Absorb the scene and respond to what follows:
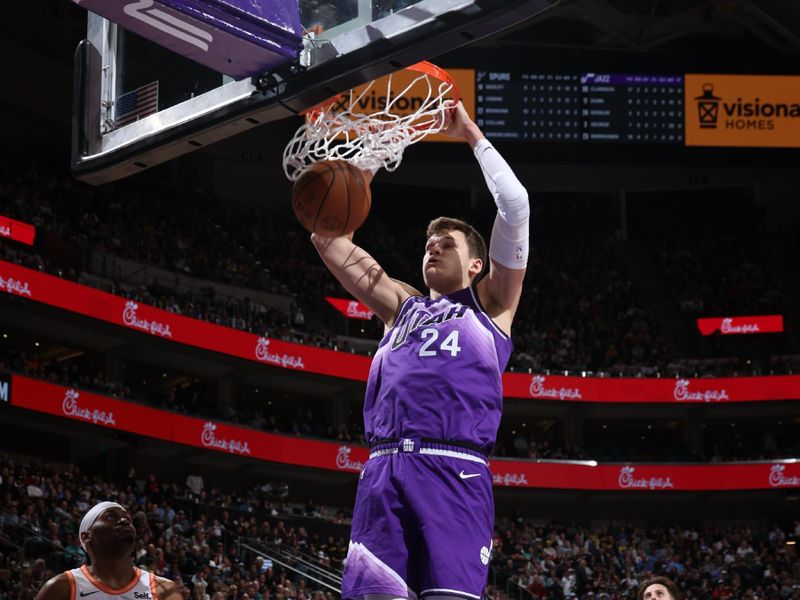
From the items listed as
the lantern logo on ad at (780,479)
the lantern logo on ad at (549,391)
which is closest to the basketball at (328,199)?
the lantern logo on ad at (549,391)

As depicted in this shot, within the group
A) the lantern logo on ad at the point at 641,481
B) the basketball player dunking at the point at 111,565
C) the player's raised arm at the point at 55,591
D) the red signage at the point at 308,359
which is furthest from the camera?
the lantern logo on ad at the point at 641,481

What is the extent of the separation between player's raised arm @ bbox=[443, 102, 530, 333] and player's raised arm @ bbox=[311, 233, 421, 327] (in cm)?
33

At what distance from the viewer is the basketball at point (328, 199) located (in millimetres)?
4305

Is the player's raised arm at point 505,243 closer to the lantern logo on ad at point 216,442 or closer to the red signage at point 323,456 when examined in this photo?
the red signage at point 323,456

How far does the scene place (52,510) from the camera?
1638 cm

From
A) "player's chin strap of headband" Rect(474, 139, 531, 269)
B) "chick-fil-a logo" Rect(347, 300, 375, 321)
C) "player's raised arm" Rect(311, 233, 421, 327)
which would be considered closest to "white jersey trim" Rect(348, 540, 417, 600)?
"player's raised arm" Rect(311, 233, 421, 327)

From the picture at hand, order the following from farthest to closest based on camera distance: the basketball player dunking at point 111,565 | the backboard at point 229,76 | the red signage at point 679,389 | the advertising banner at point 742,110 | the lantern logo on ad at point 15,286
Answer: the red signage at point 679,389 → the advertising banner at point 742,110 → the lantern logo on ad at point 15,286 → the basketball player dunking at point 111,565 → the backboard at point 229,76

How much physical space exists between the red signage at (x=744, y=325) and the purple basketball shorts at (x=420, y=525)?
29.6m

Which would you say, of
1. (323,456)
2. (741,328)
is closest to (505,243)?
(323,456)

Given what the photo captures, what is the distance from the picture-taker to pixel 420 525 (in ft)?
12.1

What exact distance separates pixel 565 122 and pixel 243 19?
24.9m

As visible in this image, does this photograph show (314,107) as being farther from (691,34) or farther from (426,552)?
(691,34)

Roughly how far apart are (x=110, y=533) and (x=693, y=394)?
26576 mm

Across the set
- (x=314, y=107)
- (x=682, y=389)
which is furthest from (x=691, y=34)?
(x=314, y=107)
